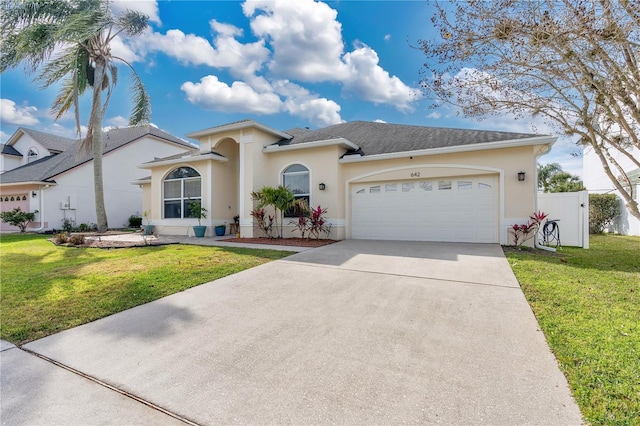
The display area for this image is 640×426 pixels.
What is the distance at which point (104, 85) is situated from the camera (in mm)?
14539

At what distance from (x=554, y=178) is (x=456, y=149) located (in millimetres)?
22801

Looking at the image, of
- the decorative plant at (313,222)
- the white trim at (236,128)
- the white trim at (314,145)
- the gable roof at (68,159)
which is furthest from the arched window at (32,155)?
the decorative plant at (313,222)

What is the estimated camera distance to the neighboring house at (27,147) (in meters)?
23.0

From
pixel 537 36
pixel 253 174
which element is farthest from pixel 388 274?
pixel 253 174

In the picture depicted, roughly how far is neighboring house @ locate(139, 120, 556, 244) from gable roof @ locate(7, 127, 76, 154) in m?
15.1

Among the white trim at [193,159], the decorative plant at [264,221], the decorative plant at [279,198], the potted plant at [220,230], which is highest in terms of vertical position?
the white trim at [193,159]

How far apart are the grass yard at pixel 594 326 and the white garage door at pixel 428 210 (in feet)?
9.83

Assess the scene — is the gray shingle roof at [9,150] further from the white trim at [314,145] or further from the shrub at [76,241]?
the white trim at [314,145]

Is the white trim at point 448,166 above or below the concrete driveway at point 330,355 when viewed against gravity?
above

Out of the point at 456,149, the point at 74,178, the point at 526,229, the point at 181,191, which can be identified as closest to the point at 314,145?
the point at 456,149

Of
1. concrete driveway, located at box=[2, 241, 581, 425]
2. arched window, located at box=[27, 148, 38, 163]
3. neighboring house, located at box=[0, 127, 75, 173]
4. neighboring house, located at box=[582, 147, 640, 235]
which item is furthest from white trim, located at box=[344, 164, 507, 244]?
arched window, located at box=[27, 148, 38, 163]

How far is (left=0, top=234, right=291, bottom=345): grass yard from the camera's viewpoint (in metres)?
4.09

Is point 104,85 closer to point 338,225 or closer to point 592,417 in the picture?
point 338,225

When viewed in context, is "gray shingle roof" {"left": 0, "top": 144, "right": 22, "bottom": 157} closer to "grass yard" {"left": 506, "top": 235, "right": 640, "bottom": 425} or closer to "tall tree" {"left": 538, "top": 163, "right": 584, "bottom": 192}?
A: "grass yard" {"left": 506, "top": 235, "right": 640, "bottom": 425}
